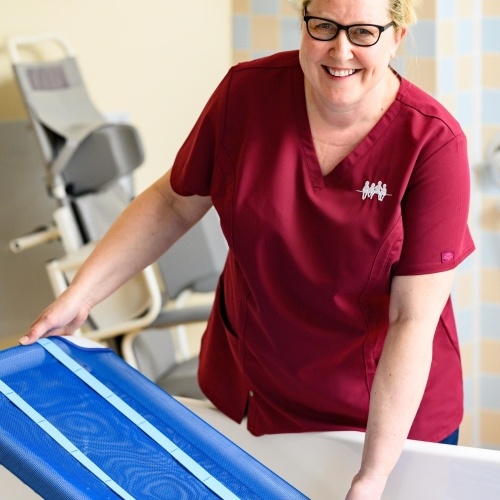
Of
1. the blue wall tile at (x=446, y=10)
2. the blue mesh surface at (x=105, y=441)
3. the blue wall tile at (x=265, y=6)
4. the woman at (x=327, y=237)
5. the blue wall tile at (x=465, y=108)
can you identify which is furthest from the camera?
the blue wall tile at (x=265, y=6)

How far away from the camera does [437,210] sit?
1437 millimetres

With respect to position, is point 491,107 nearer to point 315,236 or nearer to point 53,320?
point 315,236

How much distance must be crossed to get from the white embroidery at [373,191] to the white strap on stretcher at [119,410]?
1.66ft

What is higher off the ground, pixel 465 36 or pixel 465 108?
pixel 465 36

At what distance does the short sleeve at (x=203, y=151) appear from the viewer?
1.63 m

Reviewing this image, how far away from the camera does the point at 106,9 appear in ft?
10.1

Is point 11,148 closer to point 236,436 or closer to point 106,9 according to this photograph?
point 106,9

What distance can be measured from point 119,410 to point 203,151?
0.48 metres

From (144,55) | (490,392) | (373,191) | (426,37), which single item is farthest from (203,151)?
(490,392)

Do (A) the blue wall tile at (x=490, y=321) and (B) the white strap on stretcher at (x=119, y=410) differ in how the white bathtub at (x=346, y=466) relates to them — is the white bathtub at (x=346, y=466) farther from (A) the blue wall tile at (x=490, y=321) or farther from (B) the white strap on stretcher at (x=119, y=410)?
(A) the blue wall tile at (x=490, y=321)

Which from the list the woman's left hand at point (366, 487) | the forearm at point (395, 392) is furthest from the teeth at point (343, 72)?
the woman's left hand at point (366, 487)

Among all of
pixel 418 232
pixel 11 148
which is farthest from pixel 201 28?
pixel 418 232

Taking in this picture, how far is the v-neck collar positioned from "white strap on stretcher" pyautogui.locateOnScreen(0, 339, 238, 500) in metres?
0.48

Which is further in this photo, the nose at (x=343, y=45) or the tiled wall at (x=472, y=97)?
the tiled wall at (x=472, y=97)
